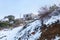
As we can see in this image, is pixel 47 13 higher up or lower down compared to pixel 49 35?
higher up

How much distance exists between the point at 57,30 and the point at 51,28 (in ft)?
3.58

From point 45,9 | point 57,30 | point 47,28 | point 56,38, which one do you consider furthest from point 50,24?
point 45,9

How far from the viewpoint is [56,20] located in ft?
57.0

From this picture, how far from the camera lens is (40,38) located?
16.1 m

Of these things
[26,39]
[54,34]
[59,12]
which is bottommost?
[26,39]

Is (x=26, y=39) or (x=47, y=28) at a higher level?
(x=47, y=28)

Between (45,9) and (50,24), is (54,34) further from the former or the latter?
(45,9)

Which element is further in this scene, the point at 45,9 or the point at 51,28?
the point at 45,9

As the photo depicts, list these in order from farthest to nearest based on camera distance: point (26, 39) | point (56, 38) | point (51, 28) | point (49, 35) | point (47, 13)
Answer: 1. point (47, 13)
2. point (26, 39)
3. point (51, 28)
4. point (49, 35)
5. point (56, 38)

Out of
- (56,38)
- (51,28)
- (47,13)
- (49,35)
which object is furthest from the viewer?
(47,13)

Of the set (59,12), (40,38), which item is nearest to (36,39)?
(40,38)

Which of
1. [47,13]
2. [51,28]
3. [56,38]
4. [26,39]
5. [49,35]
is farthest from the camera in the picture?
[47,13]

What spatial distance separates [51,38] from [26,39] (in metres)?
4.31

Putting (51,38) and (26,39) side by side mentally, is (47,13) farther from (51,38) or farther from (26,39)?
(51,38)
